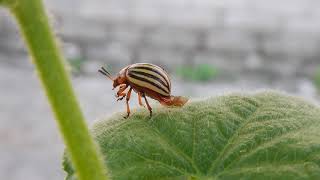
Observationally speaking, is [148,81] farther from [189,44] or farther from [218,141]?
[189,44]

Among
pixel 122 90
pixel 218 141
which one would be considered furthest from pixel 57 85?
pixel 122 90

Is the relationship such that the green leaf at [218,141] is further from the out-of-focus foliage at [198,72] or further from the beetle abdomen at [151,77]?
the out-of-focus foliage at [198,72]

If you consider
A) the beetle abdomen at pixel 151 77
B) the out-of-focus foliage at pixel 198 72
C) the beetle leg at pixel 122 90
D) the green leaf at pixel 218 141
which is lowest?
the out-of-focus foliage at pixel 198 72

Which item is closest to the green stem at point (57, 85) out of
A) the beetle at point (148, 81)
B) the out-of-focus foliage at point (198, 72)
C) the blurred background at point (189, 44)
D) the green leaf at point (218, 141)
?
the green leaf at point (218, 141)

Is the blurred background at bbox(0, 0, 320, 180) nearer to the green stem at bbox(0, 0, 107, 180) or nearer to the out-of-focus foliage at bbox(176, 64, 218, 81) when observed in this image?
the out-of-focus foliage at bbox(176, 64, 218, 81)

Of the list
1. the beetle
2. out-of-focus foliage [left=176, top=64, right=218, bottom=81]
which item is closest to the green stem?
the beetle
